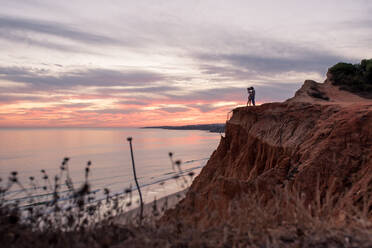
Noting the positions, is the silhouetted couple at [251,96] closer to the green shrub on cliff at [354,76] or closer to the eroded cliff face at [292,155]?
the eroded cliff face at [292,155]

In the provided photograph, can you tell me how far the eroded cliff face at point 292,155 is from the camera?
9320 mm

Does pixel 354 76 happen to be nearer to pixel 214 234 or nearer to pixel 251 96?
pixel 251 96

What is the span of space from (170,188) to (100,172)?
11304mm

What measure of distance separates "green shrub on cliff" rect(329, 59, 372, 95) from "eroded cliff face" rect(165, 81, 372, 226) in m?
11.8

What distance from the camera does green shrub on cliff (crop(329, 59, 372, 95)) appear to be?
25.2m

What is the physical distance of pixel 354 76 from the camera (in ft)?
89.1

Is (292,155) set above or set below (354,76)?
below

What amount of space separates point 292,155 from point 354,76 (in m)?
18.7

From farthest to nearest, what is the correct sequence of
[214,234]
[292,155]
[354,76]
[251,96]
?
[354,76]
[251,96]
[292,155]
[214,234]

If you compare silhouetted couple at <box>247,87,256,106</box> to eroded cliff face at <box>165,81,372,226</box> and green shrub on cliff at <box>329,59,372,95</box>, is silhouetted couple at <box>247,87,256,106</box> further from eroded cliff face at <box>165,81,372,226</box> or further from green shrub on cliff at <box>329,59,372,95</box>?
green shrub on cliff at <box>329,59,372,95</box>

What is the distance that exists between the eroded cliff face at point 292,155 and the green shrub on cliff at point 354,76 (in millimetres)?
11839

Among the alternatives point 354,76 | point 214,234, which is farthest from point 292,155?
point 354,76

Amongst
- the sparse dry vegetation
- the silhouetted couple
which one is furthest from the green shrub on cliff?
the sparse dry vegetation

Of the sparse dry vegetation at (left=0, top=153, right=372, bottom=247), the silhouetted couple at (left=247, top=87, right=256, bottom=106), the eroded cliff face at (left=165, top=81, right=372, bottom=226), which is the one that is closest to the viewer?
the sparse dry vegetation at (left=0, top=153, right=372, bottom=247)
